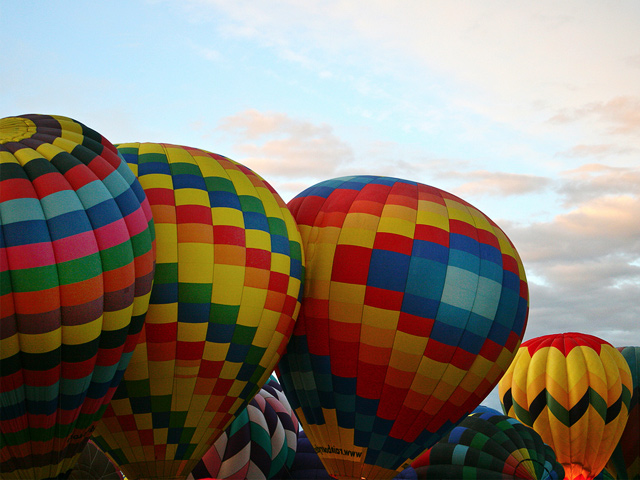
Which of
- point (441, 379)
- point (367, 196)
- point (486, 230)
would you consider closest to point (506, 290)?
point (486, 230)

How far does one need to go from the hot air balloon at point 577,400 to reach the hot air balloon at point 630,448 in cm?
106

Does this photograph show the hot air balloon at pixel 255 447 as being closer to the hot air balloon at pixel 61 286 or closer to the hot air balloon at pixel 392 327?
the hot air balloon at pixel 392 327

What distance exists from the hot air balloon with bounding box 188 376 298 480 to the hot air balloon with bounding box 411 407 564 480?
2498 mm

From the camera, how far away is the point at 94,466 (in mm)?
12125

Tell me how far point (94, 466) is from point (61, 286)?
6.51 meters

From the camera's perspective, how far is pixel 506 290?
34.8 ft

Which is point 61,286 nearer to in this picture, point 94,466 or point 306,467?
point 94,466

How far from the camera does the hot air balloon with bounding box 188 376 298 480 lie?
37.3 ft

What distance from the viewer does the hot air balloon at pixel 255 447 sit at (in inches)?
448

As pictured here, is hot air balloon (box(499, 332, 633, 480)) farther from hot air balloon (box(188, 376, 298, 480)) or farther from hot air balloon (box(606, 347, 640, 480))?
hot air balloon (box(188, 376, 298, 480))

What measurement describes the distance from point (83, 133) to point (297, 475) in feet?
24.0

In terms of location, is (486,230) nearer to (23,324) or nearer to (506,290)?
(506,290)

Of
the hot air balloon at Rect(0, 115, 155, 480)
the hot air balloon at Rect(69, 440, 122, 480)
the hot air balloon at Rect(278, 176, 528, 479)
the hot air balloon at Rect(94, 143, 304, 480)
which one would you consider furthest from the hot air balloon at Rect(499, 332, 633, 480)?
the hot air balloon at Rect(0, 115, 155, 480)

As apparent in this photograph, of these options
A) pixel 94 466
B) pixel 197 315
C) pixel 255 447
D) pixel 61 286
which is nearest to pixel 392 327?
pixel 197 315
